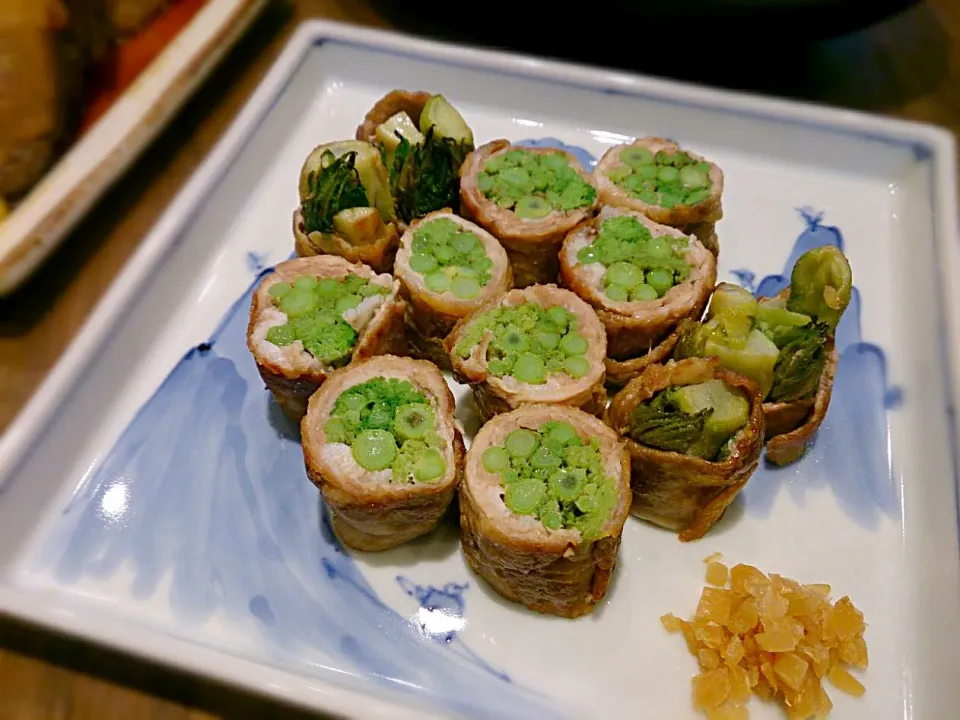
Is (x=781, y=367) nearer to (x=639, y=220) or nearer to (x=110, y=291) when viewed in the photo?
(x=639, y=220)

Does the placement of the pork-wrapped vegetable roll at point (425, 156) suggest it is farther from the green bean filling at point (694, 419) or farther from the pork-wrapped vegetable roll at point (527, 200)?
the green bean filling at point (694, 419)

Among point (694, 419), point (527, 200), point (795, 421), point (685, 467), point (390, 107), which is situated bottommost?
point (795, 421)

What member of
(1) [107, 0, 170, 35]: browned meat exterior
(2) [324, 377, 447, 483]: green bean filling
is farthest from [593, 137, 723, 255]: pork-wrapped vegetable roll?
Answer: (1) [107, 0, 170, 35]: browned meat exterior

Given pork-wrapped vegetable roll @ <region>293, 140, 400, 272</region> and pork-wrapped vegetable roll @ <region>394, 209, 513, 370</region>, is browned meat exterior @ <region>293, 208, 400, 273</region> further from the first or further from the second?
pork-wrapped vegetable roll @ <region>394, 209, 513, 370</region>

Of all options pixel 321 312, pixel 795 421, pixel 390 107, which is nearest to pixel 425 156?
pixel 390 107

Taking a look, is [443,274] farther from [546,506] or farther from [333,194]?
[546,506]

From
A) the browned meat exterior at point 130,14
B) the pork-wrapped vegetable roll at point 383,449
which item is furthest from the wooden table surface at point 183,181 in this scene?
the pork-wrapped vegetable roll at point 383,449
